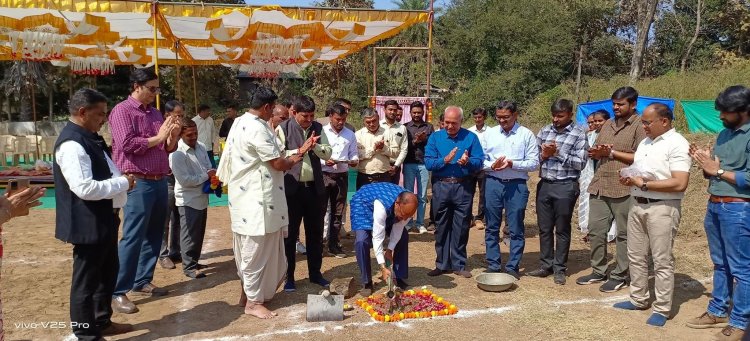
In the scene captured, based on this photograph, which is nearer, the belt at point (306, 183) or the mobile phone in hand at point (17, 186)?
the mobile phone in hand at point (17, 186)

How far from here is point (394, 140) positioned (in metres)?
6.92

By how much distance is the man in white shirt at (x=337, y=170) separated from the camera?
6320 mm

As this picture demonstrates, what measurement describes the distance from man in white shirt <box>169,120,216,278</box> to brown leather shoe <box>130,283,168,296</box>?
1.82 ft

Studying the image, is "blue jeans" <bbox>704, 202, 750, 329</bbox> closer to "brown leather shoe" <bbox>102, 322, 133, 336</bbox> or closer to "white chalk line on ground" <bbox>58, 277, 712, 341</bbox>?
"white chalk line on ground" <bbox>58, 277, 712, 341</bbox>

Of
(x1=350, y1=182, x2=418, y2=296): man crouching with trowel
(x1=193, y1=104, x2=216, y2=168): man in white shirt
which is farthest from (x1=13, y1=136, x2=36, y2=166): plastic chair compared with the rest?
(x1=350, y1=182, x2=418, y2=296): man crouching with trowel

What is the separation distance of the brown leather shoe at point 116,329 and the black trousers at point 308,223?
148 cm

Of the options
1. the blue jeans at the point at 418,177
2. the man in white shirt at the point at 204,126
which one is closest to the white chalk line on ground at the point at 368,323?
the blue jeans at the point at 418,177

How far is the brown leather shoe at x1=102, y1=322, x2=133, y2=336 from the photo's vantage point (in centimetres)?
397

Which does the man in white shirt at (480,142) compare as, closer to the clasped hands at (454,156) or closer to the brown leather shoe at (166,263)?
the clasped hands at (454,156)

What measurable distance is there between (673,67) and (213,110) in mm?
24389

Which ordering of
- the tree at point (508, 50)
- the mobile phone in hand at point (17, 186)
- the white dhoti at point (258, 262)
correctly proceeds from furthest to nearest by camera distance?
the tree at point (508, 50), the white dhoti at point (258, 262), the mobile phone in hand at point (17, 186)

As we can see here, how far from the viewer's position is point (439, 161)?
5367 millimetres

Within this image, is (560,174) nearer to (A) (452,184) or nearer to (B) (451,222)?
(A) (452,184)

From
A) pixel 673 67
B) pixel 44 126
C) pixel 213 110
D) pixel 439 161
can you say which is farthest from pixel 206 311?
pixel 673 67
